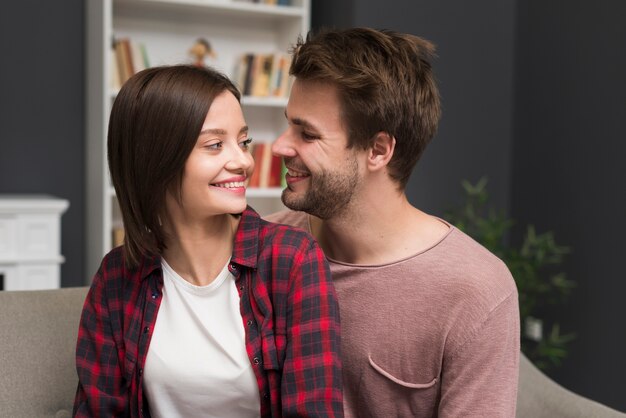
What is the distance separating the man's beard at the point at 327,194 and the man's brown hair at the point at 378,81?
0.07 m

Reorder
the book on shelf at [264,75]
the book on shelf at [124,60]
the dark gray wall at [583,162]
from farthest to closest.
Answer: the book on shelf at [264,75] → the book on shelf at [124,60] → the dark gray wall at [583,162]

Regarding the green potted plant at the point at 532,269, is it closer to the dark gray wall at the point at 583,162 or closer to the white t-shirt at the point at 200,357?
the dark gray wall at the point at 583,162

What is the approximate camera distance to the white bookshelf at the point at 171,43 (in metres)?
3.51

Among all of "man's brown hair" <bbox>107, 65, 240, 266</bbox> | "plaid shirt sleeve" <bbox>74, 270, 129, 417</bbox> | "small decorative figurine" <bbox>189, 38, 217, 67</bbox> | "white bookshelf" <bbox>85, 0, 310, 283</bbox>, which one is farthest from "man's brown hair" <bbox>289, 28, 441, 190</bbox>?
"small decorative figurine" <bbox>189, 38, 217, 67</bbox>

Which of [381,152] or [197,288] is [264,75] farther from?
[197,288]

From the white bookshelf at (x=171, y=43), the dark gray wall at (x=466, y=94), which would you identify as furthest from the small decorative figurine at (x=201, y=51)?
the dark gray wall at (x=466, y=94)

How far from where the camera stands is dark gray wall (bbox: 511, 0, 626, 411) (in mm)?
3422

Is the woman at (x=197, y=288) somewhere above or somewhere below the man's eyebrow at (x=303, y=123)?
below

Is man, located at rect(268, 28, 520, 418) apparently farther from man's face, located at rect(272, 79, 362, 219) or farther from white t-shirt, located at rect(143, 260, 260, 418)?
white t-shirt, located at rect(143, 260, 260, 418)

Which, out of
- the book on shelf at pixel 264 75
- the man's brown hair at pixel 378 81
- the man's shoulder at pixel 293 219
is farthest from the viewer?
the book on shelf at pixel 264 75

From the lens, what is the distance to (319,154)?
166 cm

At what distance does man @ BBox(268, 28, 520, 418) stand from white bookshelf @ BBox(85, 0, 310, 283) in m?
1.96

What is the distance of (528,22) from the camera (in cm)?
407

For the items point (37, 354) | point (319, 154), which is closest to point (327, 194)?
point (319, 154)
